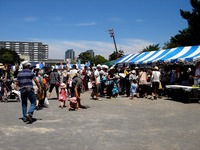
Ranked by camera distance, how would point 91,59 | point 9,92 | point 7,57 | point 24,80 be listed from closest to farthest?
1. point 24,80
2. point 9,92
3. point 7,57
4. point 91,59

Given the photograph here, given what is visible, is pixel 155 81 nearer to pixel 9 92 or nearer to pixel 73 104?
pixel 73 104

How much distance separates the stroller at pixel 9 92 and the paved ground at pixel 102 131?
3.81 metres

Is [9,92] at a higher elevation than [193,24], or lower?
lower

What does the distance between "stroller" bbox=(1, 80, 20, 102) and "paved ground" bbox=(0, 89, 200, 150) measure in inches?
150

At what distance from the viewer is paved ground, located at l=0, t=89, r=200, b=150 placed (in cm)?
579

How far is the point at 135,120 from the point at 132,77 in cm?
732

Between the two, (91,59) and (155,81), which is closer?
(155,81)

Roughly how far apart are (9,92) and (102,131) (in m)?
8.37

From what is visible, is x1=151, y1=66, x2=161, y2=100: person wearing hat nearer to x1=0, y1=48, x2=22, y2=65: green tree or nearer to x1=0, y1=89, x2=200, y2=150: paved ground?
x1=0, y1=89, x2=200, y2=150: paved ground

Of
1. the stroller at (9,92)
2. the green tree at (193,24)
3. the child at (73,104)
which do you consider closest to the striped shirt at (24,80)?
the child at (73,104)

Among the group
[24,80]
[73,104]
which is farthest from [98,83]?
[24,80]

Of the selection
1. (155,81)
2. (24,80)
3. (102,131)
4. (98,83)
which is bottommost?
(102,131)

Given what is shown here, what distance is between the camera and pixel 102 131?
7.12 meters

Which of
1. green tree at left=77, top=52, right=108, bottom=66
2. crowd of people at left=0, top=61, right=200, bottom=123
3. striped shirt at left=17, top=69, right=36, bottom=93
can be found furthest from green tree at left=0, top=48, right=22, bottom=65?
striped shirt at left=17, top=69, right=36, bottom=93
